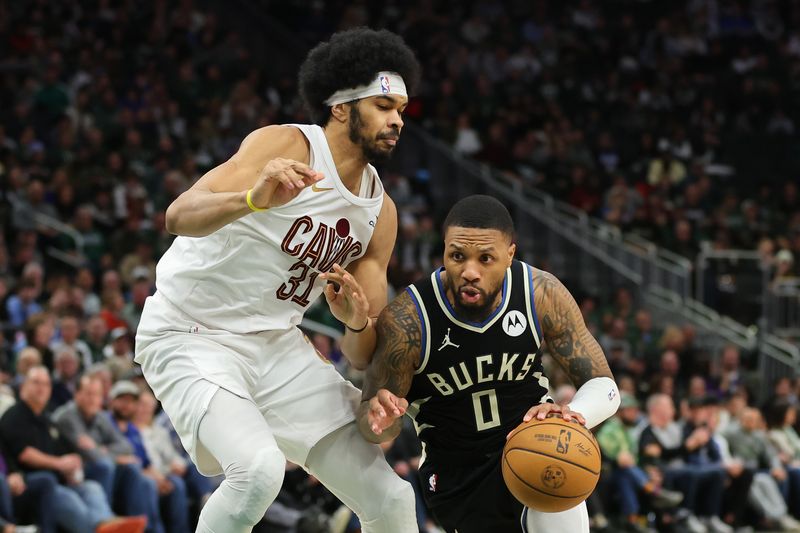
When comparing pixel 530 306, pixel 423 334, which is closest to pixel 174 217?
pixel 423 334

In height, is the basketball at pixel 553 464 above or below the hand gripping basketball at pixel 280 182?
below

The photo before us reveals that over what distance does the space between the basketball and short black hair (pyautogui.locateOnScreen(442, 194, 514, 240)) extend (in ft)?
2.96

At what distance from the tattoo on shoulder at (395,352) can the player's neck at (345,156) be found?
25.4 inches

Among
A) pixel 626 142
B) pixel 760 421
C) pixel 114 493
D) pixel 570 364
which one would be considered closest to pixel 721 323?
pixel 760 421

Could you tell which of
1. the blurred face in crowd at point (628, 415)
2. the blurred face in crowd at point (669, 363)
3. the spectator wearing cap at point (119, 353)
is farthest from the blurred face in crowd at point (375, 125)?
the blurred face in crowd at point (669, 363)

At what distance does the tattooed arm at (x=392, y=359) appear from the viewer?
18.6 ft

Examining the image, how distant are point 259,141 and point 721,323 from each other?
1278 cm

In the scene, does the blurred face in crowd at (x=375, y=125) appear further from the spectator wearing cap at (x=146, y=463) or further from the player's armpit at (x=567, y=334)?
the spectator wearing cap at (x=146, y=463)

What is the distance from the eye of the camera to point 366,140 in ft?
18.3

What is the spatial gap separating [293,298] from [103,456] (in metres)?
4.51

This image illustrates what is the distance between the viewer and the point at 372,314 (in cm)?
582

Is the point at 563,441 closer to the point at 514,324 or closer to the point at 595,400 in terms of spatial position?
the point at 595,400

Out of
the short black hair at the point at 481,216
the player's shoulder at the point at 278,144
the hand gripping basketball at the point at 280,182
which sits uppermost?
the player's shoulder at the point at 278,144

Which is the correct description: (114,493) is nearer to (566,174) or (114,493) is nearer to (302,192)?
(302,192)
